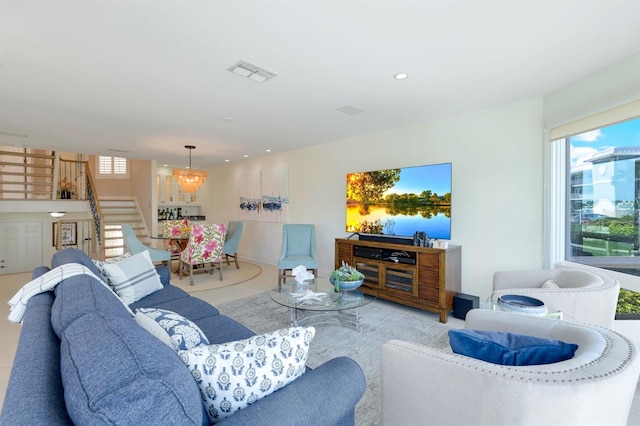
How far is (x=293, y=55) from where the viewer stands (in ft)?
7.37

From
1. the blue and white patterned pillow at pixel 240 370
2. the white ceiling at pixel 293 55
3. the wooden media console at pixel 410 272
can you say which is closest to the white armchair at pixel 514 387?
the blue and white patterned pillow at pixel 240 370

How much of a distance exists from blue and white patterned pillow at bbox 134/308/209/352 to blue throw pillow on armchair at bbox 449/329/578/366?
3.37 feet

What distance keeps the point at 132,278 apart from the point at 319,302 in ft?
5.21

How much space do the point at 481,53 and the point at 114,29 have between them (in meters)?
2.53

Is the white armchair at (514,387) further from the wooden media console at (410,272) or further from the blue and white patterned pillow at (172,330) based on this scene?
the wooden media console at (410,272)

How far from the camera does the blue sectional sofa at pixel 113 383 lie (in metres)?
0.62

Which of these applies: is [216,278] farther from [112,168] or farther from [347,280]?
[112,168]

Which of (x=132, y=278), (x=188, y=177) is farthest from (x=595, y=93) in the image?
(x=188, y=177)

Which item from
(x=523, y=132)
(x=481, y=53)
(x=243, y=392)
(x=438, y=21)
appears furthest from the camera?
(x=523, y=132)

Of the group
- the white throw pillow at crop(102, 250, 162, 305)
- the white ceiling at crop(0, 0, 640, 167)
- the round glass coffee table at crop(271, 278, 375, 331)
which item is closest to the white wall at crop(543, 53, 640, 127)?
the white ceiling at crop(0, 0, 640, 167)

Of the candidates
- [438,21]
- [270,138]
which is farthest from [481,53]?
[270,138]

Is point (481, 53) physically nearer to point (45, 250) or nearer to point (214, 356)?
point (214, 356)

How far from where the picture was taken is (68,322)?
1.02 metres

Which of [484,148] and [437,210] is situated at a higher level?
[484,148]
